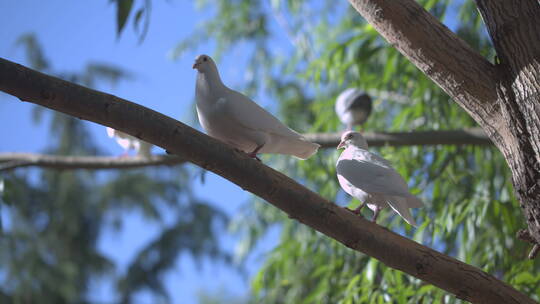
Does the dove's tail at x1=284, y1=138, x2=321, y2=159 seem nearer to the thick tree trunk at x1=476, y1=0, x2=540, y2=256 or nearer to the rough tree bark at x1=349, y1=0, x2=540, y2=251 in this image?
the rough tree bark at x1=349, y1=0, x2=540, y2=251

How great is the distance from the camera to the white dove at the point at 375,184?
6.31 ft

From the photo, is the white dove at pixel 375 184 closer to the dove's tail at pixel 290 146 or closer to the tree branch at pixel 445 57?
the dove's tail at pixel 290 146

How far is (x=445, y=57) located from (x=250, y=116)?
0.61 meters

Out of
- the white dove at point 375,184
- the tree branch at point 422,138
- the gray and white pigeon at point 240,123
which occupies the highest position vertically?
the tree branch at point 422,138

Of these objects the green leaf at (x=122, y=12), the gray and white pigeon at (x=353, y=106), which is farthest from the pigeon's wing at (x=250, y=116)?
the gray and white pigeon at (x=353, y=106)

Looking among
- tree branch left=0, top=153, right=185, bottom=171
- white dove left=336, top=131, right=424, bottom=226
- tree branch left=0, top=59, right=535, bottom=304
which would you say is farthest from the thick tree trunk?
tree branch left=0, top=153, right=185, bottom=171

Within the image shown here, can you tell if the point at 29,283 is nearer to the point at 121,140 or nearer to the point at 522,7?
the point at 121,140

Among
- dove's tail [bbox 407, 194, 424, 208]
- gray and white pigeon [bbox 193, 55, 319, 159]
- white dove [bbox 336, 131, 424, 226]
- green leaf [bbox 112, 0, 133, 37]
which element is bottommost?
dove's tail [bbox 407, 194, 424, 208]

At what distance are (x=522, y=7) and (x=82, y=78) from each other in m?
6.53

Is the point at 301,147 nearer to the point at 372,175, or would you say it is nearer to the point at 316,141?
the point at 372,175

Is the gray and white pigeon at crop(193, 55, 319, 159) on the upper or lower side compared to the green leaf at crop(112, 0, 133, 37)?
lower

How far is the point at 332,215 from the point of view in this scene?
5.39 feet

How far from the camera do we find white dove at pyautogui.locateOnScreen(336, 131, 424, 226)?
1.92 m

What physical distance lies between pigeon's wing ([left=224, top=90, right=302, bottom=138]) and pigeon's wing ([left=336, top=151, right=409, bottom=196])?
23 centimetres
